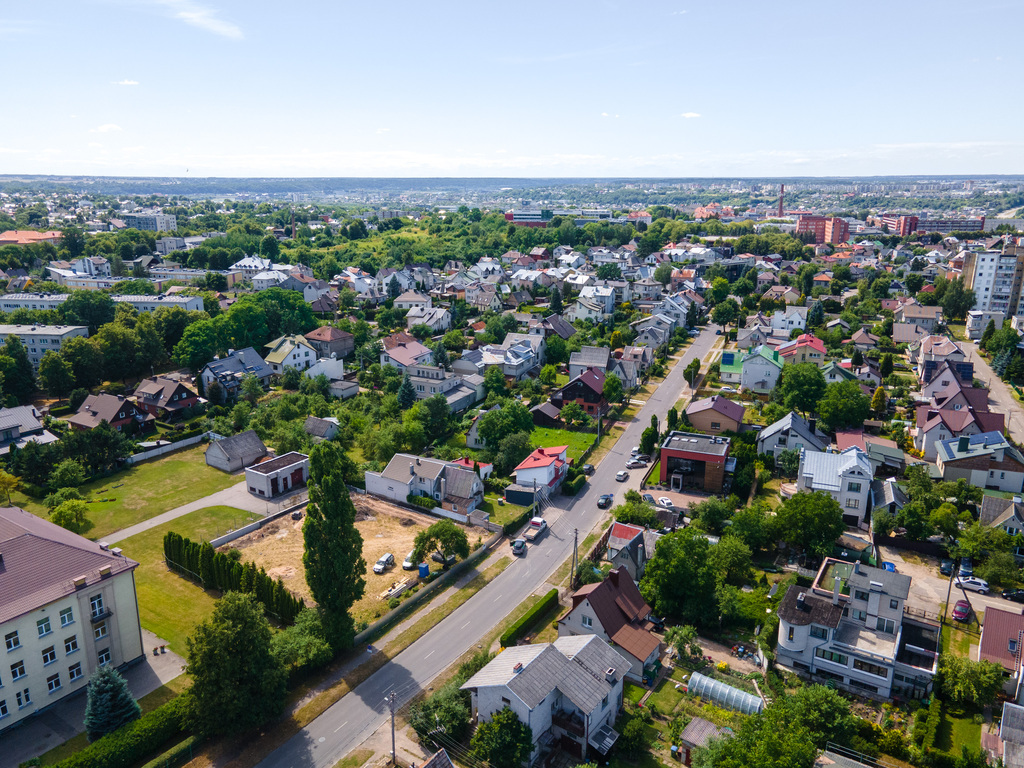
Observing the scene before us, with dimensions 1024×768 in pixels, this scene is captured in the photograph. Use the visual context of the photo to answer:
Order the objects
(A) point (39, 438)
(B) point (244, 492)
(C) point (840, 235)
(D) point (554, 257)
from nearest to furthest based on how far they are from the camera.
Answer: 1. (B) point (244, 492)
2. (A) point (39, 438)
3. (D) point (554, 257)
4. (C) point (840, 235)

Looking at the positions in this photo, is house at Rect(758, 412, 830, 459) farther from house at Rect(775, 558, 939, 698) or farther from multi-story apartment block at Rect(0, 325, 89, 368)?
multi-story apartment block at Rect(0, 325, 89, 368)

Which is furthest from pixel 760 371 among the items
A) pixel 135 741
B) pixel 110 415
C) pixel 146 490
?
pixel 110 415

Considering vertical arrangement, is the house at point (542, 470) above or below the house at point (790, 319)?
below

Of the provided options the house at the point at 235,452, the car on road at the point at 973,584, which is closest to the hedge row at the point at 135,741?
the house at the point at 235,452

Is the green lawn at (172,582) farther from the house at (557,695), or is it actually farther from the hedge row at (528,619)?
the house at (557,695)

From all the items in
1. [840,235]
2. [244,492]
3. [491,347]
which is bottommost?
[244,492]

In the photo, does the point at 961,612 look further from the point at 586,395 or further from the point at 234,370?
the point at 234,370

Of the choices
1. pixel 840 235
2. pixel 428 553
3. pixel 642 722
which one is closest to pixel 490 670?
pixel 642 722

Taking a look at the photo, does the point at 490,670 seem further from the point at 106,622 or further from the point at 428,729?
the point at 106,622
